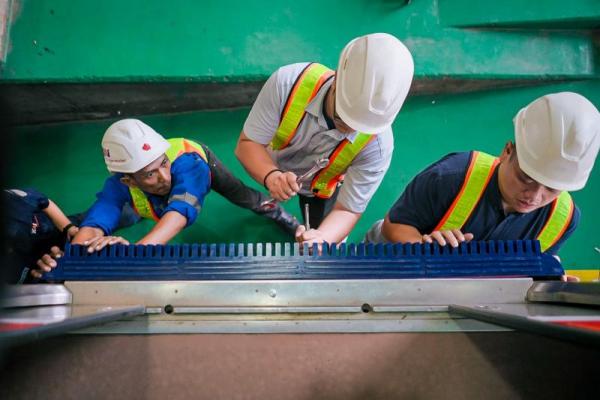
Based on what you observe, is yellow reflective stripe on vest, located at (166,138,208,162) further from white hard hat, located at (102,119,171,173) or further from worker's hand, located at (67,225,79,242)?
worker's hand, located at (67,225,79,242)

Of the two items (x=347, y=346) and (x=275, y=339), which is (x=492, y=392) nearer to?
(x=347, y=346)

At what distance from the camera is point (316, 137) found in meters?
1.21

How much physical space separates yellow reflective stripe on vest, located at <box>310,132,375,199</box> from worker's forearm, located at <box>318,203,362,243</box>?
11cm

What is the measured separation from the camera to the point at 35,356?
0.63 m

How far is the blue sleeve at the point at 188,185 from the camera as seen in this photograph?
4.17 feet

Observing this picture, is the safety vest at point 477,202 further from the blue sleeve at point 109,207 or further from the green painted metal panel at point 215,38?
the blue sleeve at point 109,207

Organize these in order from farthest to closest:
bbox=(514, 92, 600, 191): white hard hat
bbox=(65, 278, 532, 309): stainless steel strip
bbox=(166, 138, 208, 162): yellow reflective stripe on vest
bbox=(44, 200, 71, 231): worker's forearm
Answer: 1. bbox=(44, 200, 71, 231): worker's forearm
2. bbox=(166, 138, 208, 162): yellow reflective stripe on vest
3. bbox=(514, 92, 600, 191): white hard hat
4. bbox=(65, 278, 532, 309): stainless steel strip

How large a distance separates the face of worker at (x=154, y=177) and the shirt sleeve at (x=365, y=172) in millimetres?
540

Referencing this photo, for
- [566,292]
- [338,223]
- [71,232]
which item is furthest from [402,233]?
[71,232]

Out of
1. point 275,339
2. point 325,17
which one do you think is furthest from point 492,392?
point 325,17

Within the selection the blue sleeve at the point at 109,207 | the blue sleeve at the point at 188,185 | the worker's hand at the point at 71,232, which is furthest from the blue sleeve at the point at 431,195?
the worker's hand at the point at 71,232

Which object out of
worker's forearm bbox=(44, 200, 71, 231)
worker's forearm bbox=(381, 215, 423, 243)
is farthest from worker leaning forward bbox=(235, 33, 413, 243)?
worker's forearm bbox=(44, 200, 71, 231)

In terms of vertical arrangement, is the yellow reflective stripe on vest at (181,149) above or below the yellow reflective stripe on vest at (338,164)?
above

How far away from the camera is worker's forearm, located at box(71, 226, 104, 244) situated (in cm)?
123
